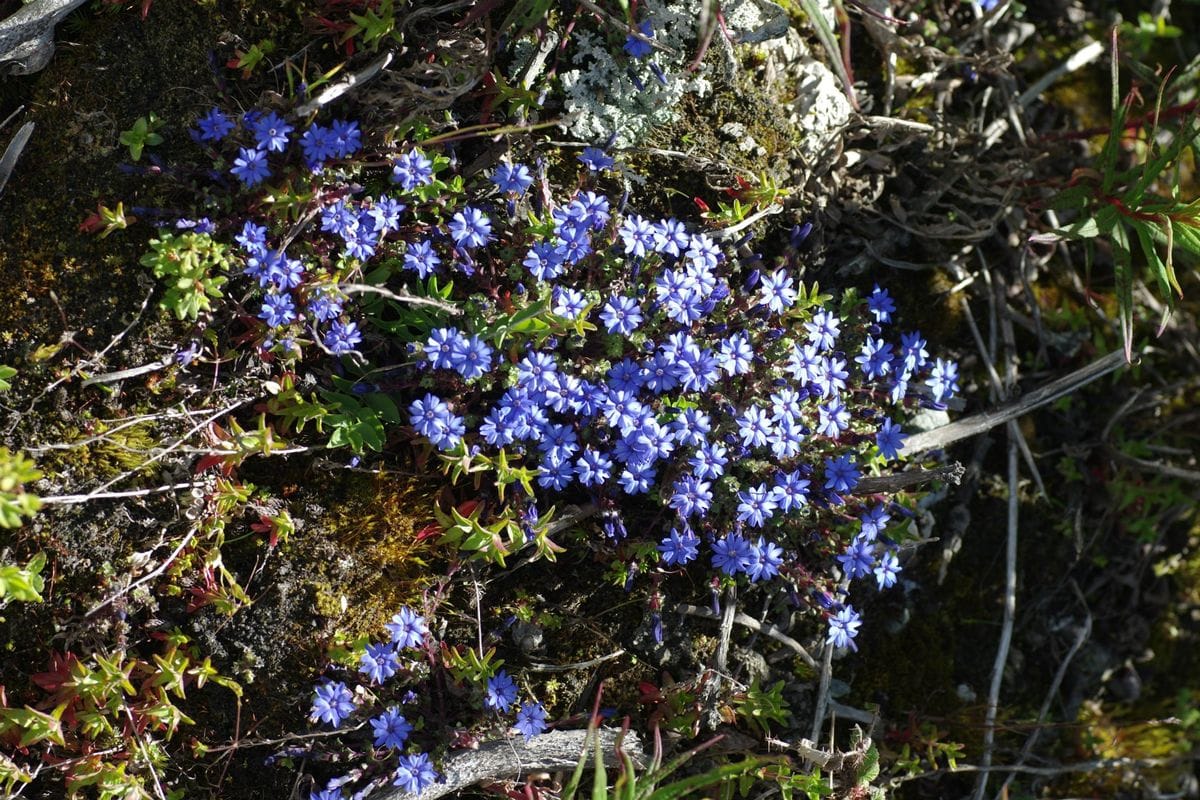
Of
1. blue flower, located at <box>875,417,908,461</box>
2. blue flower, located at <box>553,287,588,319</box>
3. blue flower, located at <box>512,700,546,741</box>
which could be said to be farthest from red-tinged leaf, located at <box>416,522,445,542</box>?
blue flower, located at <box>875,417,908,461</box>

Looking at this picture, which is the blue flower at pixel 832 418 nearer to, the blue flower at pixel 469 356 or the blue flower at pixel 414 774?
the blue flower at pixel 469 356

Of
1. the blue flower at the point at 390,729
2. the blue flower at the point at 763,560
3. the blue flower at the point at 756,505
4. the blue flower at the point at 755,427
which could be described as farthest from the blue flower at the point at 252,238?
the blue flower at the point at 763,560

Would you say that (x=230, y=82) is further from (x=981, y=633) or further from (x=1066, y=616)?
(x=1066, y=616)

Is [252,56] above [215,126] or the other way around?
above

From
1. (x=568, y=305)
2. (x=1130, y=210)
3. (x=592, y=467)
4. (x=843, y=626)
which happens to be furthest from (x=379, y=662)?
(x=1130, y=210)

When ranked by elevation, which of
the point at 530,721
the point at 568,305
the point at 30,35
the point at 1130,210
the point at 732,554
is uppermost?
the point at 30,35

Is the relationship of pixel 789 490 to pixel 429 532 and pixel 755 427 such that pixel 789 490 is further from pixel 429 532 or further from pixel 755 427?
pixel 429 532
